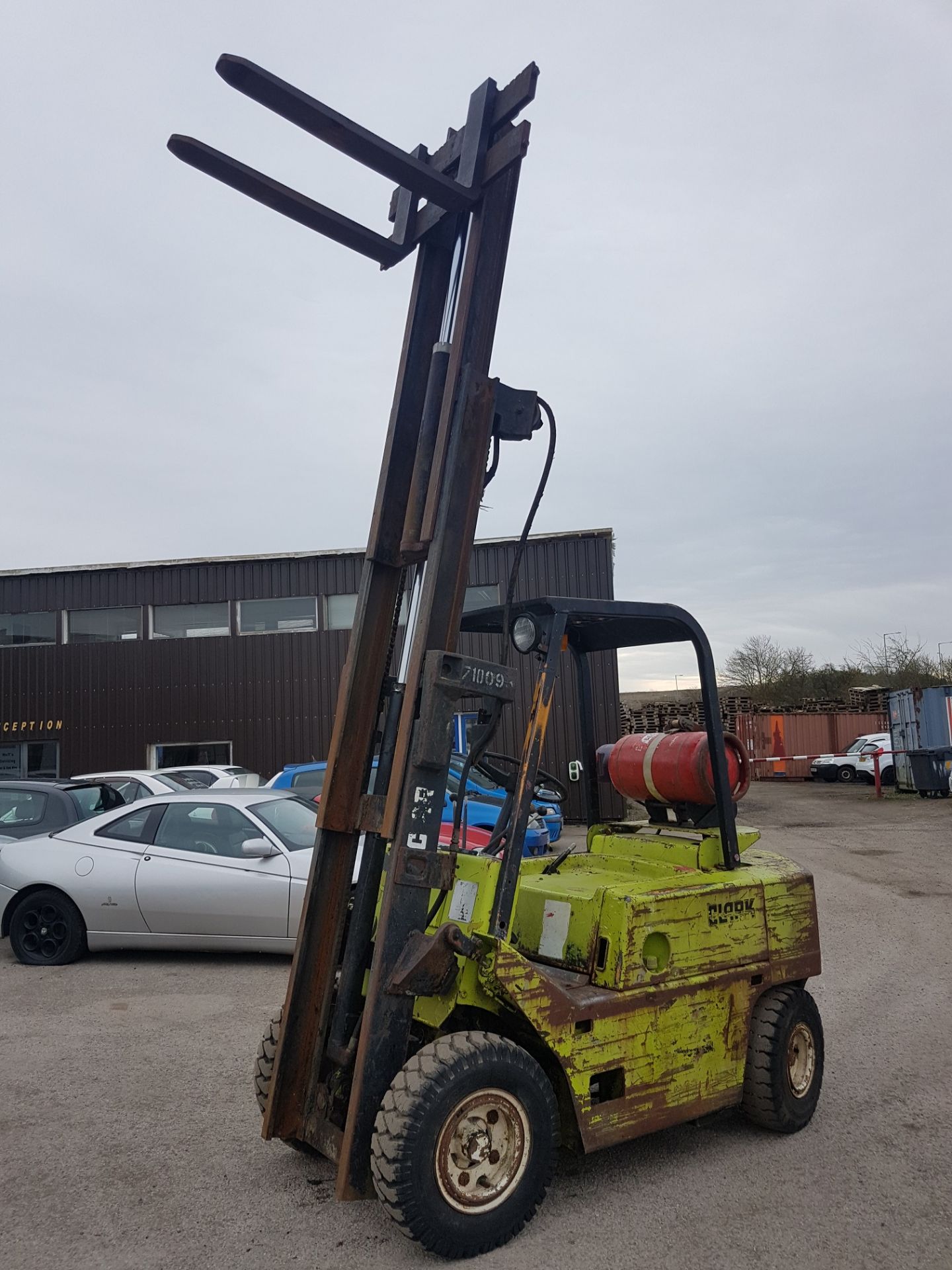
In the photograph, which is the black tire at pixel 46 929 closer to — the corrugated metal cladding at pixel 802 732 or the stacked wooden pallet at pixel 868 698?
the corrugated metal cladding at pixel 802 732

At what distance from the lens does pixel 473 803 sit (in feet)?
45.8

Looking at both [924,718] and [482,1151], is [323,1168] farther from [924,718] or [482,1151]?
[924,718]

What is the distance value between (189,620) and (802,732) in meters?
23.2

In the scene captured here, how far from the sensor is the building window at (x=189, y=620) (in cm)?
2347

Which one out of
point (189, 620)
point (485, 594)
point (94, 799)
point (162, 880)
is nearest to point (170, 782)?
point (94, 799)

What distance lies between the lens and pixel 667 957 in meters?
4.25

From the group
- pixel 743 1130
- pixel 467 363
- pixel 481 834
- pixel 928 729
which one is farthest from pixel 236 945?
pixel 928 729

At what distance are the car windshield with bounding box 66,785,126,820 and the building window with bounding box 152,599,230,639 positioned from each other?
41.7 feet

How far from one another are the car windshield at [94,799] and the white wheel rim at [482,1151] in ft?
23.0

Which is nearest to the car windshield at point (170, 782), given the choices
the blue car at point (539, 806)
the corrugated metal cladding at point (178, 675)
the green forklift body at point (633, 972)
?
the blue car at point (539, 806)

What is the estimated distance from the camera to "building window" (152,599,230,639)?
77.0 ft

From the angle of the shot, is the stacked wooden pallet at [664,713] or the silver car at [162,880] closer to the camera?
the silver car at [162,880]

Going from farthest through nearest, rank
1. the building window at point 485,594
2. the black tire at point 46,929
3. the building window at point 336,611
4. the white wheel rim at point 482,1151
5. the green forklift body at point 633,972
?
the building window at point 336,611 → the building window at point 485,594 → the black tire at point 46,929 → the green forklift body at point 633,972 → the white wheel rim at point 482,1151

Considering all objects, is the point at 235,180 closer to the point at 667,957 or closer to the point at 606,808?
the point at 667,957
